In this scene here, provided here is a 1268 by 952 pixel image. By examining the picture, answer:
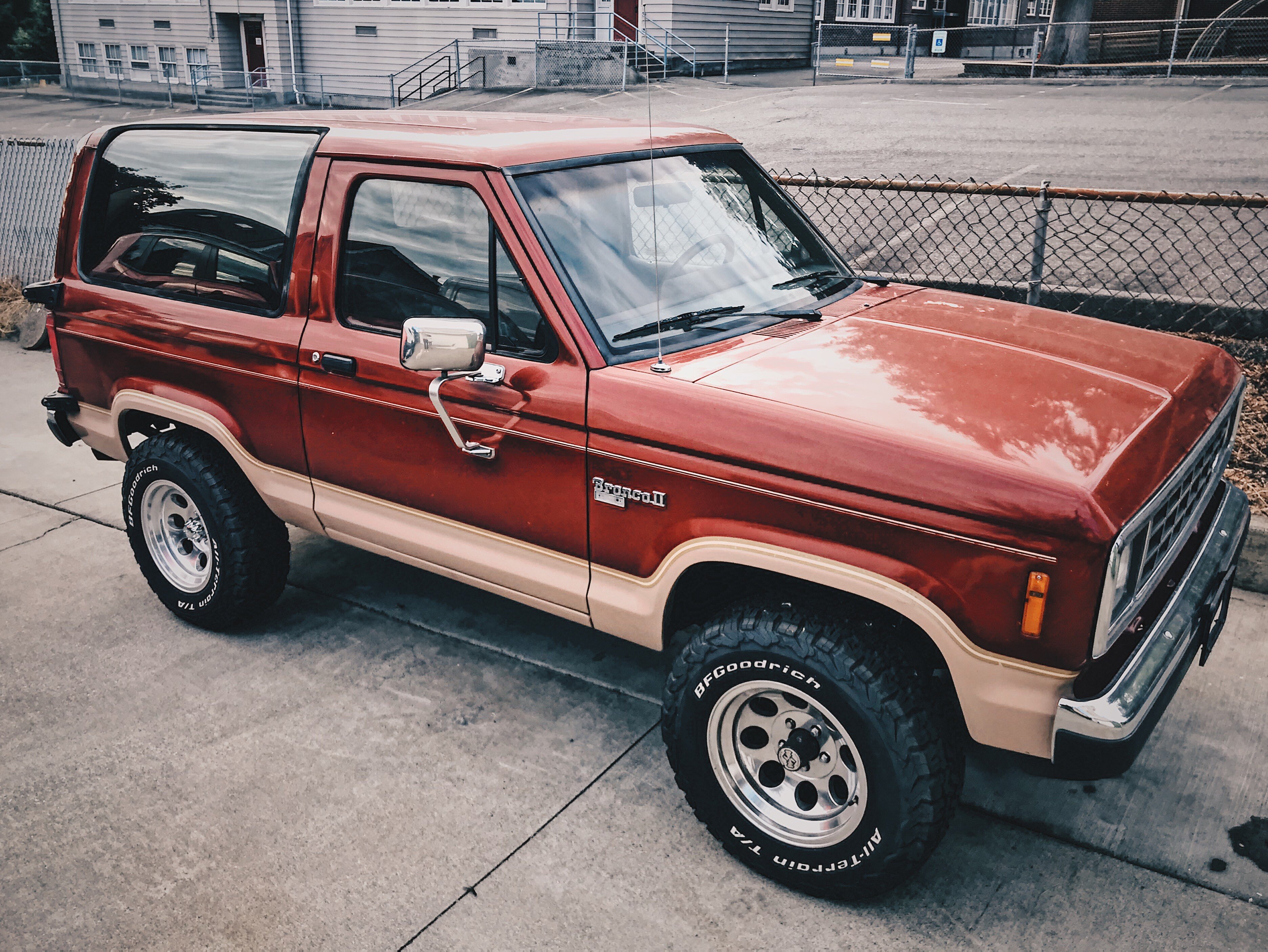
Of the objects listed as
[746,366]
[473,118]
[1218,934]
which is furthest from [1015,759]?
[473,118]

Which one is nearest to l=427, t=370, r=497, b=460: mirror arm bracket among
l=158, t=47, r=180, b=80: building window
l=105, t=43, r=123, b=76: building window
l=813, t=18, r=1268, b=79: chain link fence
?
l=813, t=18, r=1268, b=79: chain link fence

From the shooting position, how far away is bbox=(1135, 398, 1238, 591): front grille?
2.68m

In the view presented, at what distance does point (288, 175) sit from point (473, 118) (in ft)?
2.36

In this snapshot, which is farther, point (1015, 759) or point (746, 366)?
point (1015, 759)

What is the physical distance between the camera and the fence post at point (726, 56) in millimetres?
25469

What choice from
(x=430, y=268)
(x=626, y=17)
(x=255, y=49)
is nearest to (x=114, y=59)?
(x=255, y=49)

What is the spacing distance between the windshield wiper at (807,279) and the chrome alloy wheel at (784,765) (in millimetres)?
1492

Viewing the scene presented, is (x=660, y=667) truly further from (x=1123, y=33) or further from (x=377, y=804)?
(x=1123, y=33)

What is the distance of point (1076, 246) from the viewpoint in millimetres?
7766

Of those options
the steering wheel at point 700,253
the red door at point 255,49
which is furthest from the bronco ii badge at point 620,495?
the red door at point 255,49

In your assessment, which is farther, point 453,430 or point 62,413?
point 62,413

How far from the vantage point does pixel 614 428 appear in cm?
299

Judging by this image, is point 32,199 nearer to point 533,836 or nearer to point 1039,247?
point 1039,247

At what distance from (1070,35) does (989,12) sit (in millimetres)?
18846
